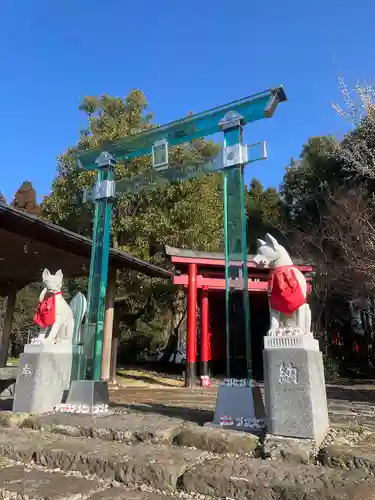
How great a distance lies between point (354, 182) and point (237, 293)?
1359 centimetres

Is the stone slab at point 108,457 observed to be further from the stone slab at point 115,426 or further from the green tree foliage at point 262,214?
the green tree foliage at point 262,214

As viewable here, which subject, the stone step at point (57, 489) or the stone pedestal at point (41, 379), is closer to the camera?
the stone step at point (57, 489)

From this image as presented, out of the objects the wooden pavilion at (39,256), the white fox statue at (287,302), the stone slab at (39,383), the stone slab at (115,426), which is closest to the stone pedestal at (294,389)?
the white fox statue at (287,302)

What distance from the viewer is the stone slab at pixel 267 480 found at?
2.60 meters

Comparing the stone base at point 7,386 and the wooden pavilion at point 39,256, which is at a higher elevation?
the wooden pavilion at point 39,256

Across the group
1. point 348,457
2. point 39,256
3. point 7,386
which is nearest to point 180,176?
point 348,457

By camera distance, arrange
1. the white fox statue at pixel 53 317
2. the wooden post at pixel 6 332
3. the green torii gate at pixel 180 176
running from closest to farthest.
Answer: the green torii gate at pixel 180 176 → the white fox statue at pixel 53 317 → the wooden post at pixel 6 332

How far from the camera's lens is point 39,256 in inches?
379

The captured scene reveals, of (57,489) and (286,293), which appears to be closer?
(57,489)

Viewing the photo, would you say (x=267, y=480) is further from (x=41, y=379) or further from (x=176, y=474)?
(x=41, y=379)

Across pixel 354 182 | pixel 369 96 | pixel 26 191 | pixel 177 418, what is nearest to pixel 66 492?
pixel 177 418

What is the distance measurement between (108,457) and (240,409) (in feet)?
4.74

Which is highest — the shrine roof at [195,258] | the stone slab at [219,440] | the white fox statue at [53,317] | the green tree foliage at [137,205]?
the green tree foliage at [137,205]

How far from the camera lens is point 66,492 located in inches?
115
